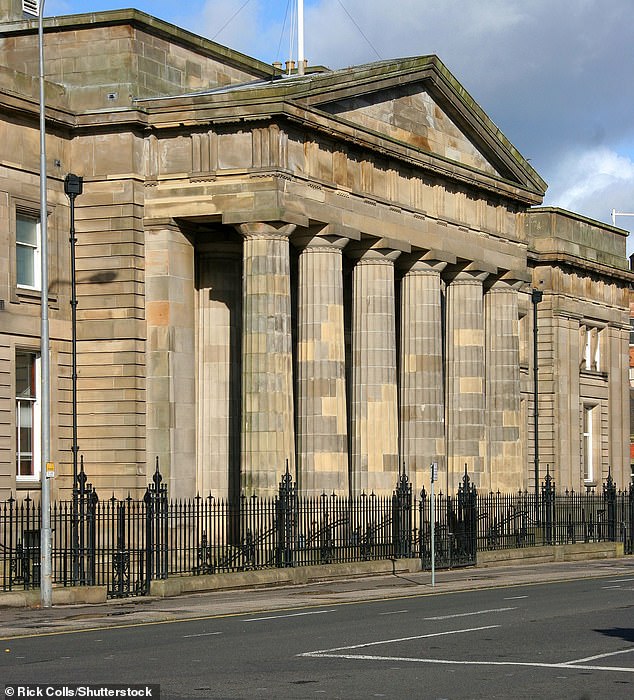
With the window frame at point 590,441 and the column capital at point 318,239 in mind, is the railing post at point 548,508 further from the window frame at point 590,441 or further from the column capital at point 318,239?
the window frame at point 590,441

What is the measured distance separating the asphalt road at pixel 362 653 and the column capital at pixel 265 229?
15.9 m

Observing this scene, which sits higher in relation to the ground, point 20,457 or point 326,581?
point 20,457

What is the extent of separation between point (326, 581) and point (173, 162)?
1264 centimetres

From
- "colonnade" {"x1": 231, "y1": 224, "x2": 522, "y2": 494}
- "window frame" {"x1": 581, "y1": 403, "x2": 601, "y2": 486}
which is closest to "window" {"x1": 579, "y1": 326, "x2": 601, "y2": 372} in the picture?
"window frame" {"x1": 581, "y1": 403, "x2": 601, "y2": 486}

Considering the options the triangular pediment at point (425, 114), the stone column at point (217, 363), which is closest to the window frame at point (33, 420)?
the stone column at point (217, 363)

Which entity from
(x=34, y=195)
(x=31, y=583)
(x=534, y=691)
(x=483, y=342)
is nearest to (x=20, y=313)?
(x=34, y=195)

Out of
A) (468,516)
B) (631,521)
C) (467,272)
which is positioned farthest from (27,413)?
(631,521)

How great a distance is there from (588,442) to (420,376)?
26486 millimetres

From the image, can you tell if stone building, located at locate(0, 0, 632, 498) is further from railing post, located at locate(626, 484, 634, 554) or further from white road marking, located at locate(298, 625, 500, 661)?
white road marking, located at locate(298, 625, 500, 661)

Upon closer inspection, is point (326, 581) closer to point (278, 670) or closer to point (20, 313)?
point (20, 313)

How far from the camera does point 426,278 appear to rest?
51.8 m

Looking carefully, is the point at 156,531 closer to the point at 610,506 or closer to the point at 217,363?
the point at 217,363

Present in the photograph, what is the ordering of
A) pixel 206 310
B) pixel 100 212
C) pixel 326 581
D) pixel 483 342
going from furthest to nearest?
pixel 483 342 → pixel 206 310 → pixel 100 212 → pixel 326 581

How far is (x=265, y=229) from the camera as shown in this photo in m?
43.6
